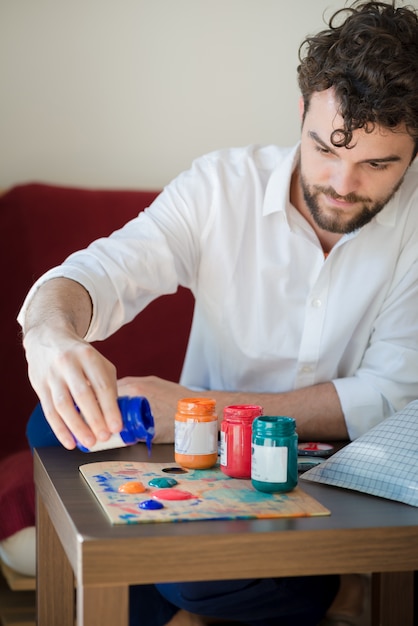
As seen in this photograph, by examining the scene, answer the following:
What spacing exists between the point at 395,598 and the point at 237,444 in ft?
1.53

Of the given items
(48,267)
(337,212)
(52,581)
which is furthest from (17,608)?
(337,212)

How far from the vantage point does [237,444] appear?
3.67 feet

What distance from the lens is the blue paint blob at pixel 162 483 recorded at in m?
1.06

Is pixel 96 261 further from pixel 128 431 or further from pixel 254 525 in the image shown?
pixel 254 525

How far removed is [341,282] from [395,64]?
41 centimetres

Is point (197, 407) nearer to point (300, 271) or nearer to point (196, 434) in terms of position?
point (196, 434)

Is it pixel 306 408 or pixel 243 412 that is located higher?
pixel 243 412

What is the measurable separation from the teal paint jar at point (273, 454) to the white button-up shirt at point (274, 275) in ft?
1.71

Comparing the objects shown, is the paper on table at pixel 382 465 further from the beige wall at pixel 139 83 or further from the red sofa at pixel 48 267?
the beige wall at pixel 139 83

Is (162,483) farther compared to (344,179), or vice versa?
(344,179)

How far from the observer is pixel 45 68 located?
2.26 meters

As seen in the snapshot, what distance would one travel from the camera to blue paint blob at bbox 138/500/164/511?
0.97m

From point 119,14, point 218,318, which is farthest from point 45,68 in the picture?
point 218,318

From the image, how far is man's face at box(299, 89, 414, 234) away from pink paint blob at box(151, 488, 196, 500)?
688mm
